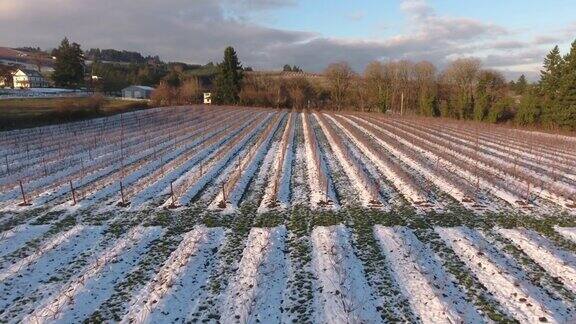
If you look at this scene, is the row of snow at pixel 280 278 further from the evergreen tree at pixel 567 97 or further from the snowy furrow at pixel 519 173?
the evergreen tree at pixel 567 97

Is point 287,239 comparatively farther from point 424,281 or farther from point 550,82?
point 550,82

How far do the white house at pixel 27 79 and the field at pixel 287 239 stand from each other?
105994 millimetres

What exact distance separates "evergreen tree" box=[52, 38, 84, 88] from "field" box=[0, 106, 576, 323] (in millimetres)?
83324

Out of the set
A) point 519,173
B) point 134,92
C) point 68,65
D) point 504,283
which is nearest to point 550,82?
point 519,173

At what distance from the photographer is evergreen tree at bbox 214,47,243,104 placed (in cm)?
7712

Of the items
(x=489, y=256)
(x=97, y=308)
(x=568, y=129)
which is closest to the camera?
(x=97, y=308)

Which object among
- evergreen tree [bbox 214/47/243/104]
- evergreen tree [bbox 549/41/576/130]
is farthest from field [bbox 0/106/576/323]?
evergreen tree [bbox 214/47/243/104]

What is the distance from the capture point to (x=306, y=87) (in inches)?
3696

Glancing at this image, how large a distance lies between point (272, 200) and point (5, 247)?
867 centimetres

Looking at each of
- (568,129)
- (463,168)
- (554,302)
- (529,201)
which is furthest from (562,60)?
(554,302)

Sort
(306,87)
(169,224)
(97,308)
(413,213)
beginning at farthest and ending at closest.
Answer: (306,87)
(413,213)
(169,224)
(97,308)

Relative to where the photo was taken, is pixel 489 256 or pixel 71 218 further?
pixel 71 218

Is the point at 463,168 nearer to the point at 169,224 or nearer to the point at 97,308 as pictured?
the point at 169,224

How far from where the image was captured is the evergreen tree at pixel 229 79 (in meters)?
77.1
